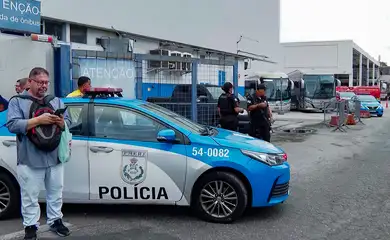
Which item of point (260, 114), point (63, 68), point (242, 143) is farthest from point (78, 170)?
point (260, 114)

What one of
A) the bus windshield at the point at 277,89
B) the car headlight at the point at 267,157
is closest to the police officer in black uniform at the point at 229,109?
the car headlight at the point at 267,157

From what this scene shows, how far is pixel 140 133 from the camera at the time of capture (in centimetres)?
550

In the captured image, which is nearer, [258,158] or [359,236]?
[359,236]

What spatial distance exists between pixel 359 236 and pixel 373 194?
7.19 ft

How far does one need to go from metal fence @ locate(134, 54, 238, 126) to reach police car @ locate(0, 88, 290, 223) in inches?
167

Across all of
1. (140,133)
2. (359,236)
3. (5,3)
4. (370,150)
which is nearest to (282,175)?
(359,236)

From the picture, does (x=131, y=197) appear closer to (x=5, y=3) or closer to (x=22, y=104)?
(x=22, y=104)

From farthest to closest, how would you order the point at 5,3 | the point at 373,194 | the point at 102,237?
the point at 5,3, the point at 373,194, the point at 102,237

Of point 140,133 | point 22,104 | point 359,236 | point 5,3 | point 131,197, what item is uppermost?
point 5,3

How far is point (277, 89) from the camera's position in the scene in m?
29.4

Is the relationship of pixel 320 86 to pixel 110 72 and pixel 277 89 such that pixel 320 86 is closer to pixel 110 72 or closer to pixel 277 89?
pixel 277 89

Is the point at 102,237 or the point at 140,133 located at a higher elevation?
the point at 140,133

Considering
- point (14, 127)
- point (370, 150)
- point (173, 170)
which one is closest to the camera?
point (14, 127)

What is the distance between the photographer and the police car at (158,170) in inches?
212
